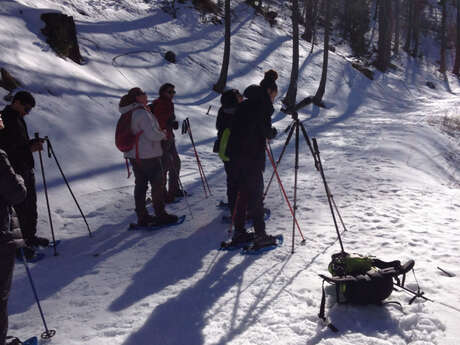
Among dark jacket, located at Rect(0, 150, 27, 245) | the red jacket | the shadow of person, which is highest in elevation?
the red jacket

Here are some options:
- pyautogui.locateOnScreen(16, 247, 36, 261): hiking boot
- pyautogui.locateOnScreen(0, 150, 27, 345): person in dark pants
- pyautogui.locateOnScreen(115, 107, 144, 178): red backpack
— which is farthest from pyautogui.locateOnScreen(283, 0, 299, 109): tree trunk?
pyautogui.locateOnScreen(0, 150, 27, 345): person in dark pants

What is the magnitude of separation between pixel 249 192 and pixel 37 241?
9.97ft

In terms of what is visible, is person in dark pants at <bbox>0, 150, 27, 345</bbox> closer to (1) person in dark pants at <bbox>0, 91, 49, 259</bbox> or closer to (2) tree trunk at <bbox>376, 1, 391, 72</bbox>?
(1) person in dark pants at <bbox>0, 91, 49, 259</bbox>

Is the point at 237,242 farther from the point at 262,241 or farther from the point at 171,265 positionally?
the point at 171,265

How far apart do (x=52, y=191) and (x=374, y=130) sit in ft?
39.5

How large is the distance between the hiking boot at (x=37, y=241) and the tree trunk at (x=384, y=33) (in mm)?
27334

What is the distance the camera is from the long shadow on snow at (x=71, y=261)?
4047 millimetres

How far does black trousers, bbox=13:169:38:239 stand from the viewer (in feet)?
15.9

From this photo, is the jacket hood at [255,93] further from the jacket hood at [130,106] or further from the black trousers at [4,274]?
the black trousers at [4,274]

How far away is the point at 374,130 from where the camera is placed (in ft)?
47.8

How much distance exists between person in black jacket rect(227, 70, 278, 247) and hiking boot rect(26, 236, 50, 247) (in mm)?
2792

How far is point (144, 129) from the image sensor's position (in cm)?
507

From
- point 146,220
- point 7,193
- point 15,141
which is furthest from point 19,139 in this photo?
point 7,193

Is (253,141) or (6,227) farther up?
(253,141)
